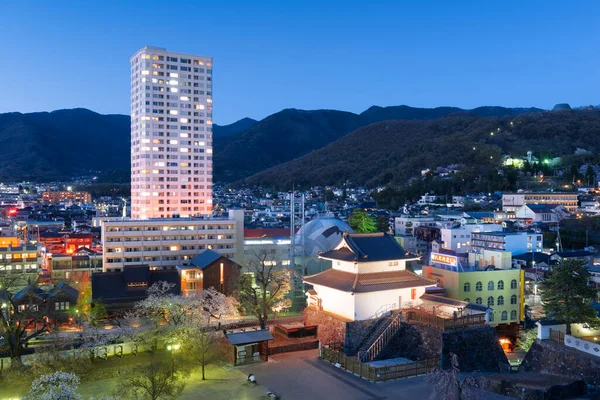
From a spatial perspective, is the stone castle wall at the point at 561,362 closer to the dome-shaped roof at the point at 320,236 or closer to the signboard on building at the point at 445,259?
the signboard on building at the point at 445,259

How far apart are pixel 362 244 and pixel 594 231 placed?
56407 mm

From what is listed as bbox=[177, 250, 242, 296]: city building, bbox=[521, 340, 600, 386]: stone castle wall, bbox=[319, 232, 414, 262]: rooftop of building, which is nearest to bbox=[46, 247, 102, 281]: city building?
bbox=[177, 250, 242, 296]: city building

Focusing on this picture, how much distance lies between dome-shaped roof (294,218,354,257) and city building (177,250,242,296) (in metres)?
12.5

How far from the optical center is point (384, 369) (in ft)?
77.4

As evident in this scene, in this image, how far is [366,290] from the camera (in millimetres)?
28172

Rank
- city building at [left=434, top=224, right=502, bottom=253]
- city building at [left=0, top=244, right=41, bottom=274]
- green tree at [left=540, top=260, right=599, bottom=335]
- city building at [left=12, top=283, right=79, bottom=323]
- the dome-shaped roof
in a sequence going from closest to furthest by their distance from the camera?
green tree at [left=540, top=260, right=599, bottom=335]
city building at [left=12, top=283, right=79, bottom=323]
city building at [left=0, top=244, right=41, bottom=274]
the dome-shaped roof
city building at [left=434, top=224, right=502, bottom=253]

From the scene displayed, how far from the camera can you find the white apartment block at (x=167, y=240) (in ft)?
166

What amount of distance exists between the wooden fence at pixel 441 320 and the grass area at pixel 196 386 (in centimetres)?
958

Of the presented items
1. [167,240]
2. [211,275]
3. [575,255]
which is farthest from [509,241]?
[167,240]

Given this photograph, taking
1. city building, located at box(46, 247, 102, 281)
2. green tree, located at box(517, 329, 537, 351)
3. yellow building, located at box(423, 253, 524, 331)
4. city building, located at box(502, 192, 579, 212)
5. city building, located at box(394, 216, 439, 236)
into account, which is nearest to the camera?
green tree, located at box(517, 329, 537, 351)

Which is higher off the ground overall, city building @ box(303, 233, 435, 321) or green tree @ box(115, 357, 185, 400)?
city building @ box(303, 233, 435, 321)

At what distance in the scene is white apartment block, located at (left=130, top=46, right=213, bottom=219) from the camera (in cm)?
8031

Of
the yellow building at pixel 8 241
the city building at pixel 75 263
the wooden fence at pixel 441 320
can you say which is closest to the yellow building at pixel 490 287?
the wooden fence at pixel 441 320

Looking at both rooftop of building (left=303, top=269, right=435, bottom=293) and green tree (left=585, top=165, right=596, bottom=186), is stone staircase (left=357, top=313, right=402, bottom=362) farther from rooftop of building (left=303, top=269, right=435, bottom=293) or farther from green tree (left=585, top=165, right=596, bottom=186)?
green tree (left=585, top=165, right=596, bottom=186)
